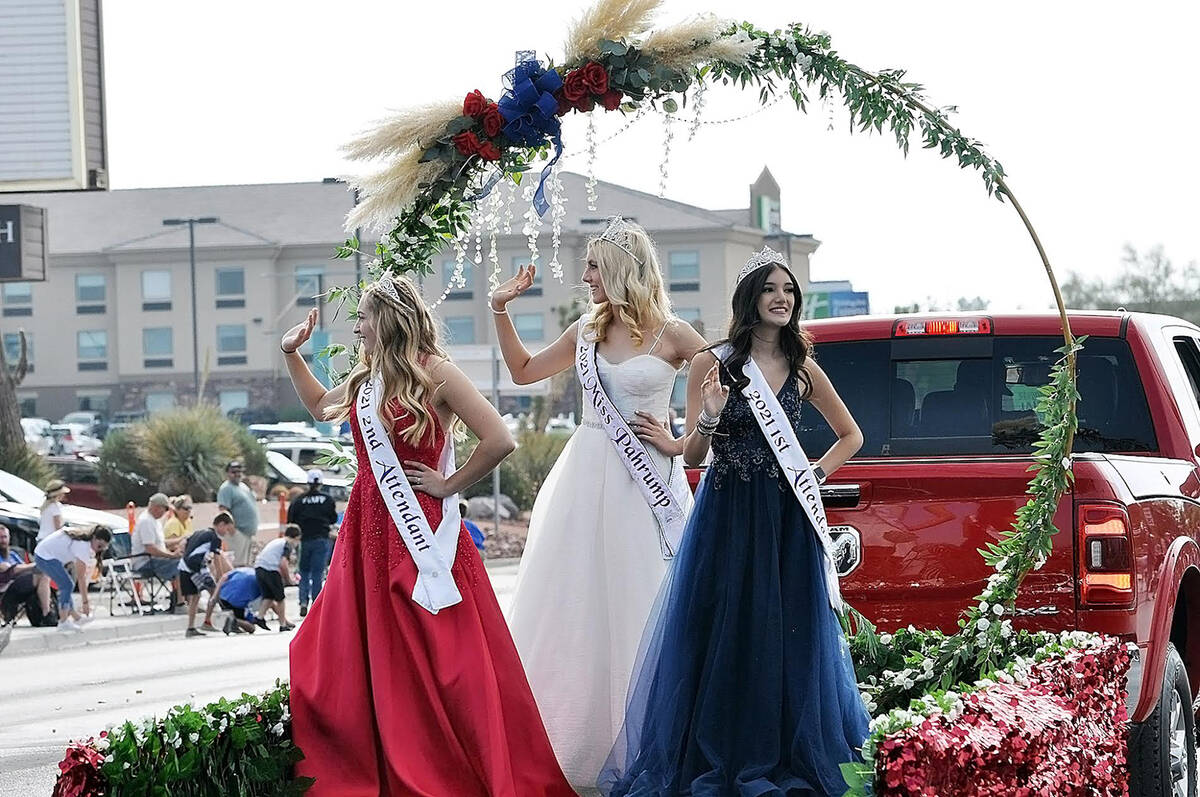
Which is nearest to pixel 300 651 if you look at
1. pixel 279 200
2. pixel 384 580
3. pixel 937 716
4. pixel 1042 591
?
pixel 384 580

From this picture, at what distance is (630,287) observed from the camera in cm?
590

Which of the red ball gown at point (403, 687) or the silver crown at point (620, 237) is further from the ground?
the silver crown at point (620, 237)

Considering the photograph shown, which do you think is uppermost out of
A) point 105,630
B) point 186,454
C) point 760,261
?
point 760,261

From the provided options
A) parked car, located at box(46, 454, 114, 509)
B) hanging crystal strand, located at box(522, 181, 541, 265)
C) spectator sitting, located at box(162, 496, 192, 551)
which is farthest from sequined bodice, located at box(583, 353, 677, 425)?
parked car, located at box(46, 454, 114, 509)

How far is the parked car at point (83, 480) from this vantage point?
3222 centimetres

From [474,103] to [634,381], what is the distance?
1.11 m

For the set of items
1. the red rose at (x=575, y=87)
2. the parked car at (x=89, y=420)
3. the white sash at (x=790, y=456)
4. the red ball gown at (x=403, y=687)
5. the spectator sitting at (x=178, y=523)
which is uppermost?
the red rose at (x=575, y=87)

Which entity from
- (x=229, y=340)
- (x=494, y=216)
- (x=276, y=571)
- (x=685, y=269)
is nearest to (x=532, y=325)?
(x=685, y=269)

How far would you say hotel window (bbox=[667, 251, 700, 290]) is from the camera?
80000 mm

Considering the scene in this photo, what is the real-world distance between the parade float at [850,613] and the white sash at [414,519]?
1.82 feet

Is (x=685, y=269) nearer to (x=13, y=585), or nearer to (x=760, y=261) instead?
(x=13, y=585)

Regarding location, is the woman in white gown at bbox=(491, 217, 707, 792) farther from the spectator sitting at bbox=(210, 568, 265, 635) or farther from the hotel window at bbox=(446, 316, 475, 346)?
the hotel window at bbox=(446, 316, 475, 346)

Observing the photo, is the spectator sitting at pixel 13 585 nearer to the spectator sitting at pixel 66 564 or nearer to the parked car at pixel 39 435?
the spectator sitting at pixel 66 564

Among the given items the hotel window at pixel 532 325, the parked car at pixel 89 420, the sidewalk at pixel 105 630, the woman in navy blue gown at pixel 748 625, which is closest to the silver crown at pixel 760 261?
the woman in navy blue gown at pixel 748 625
